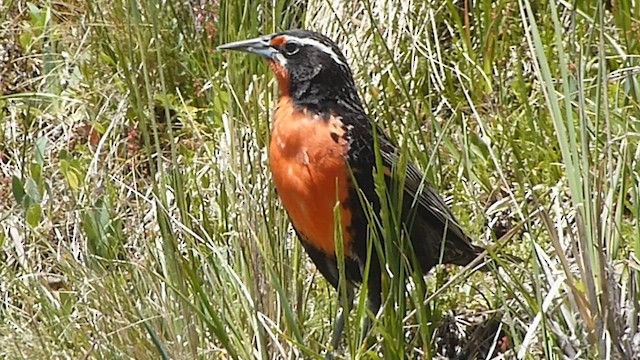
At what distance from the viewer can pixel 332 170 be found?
418 cm

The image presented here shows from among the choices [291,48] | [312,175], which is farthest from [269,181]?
[291,48]

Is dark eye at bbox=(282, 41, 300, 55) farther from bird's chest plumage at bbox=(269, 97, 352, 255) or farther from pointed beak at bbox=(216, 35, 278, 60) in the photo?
bird's chest plumage at bbox=(269, 97, 352, 255)

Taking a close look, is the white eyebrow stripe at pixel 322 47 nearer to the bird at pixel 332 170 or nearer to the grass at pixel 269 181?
the bird at pixel 332 170

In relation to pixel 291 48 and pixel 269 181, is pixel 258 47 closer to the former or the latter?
pixel 291 48

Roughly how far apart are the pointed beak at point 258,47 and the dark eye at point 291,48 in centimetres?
4

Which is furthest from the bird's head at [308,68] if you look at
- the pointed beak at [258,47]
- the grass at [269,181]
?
the grass at [269,181]

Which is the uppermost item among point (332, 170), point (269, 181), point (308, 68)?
point (308, 68)

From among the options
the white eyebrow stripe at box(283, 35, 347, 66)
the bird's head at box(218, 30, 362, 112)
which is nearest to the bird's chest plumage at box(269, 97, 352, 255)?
the bird's head at box(218, 30, 362, 112)

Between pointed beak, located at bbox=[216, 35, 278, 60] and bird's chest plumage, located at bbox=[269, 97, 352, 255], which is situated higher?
pointed beak, located at bbox=[216, 35, 278, 60]

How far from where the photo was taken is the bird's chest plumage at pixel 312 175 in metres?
4.16

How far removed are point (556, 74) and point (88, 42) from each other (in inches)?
74.9

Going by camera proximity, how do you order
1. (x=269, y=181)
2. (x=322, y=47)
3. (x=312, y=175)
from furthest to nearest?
(x=322, y=47)
(x=269, y=181)
(x=312, y=175)

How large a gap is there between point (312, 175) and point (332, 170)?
0.21 feet

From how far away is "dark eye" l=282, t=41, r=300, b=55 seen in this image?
15.0ft
